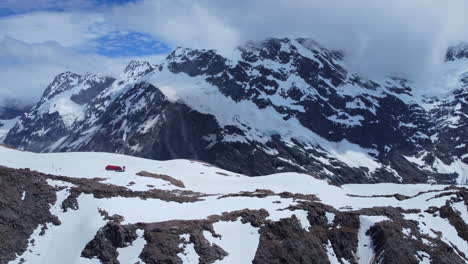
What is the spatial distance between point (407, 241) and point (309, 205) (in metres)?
16.7

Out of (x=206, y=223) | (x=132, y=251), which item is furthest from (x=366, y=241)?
(x=132, y=251)

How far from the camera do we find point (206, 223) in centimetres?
8031

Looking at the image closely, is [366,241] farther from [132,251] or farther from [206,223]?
[132,251]

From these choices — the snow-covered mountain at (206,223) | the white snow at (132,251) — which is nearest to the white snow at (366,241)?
the snow-covered mountain at (206,223)

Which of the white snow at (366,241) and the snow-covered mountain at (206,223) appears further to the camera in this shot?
A: the white snow at (366,241)

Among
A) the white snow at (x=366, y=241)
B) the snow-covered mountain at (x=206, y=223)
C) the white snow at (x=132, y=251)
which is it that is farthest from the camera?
the white snow at (x=366, y=241)

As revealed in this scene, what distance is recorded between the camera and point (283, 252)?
78188mm

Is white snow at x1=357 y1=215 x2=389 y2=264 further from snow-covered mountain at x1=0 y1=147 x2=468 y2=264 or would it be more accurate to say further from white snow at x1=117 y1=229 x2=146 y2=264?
white snow at x1=117 y1=229 x2=146 y2=264

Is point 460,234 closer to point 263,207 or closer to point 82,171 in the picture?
point 263,207

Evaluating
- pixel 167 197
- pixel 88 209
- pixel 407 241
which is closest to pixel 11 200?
pixel 88 209

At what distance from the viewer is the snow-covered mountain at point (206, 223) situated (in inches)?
2908

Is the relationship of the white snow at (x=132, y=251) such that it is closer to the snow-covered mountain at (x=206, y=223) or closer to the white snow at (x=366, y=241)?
the snow-covered mountain at (x=206, y=223)

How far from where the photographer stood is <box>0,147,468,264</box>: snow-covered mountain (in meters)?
73.9

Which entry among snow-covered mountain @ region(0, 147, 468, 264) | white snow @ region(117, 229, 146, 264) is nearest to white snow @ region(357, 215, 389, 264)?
snow-covered mountain @ region(0, 147, 468, 264)
